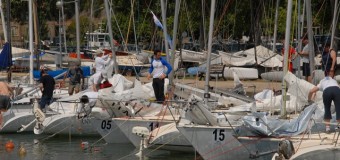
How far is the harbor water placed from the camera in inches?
868

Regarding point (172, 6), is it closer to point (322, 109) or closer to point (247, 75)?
point (247, 75)

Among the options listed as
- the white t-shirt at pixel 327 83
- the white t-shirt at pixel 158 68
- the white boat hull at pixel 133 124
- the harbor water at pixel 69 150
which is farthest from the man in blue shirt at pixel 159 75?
the white t-shirt at pixel 327 83

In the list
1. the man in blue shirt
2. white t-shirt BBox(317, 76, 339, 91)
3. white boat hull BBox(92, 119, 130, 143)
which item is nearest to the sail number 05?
white t-shirt BBox(317, 76, 339, 91)

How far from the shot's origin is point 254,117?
18125 millimetres

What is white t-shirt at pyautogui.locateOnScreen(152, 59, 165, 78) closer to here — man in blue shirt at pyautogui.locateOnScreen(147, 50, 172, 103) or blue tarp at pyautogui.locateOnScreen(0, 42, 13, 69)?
man in blue shirt at pyautogui.locateOnScreen(147, 50, 172, 103)

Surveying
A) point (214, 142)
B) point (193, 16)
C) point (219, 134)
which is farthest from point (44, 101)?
point (193, 16)

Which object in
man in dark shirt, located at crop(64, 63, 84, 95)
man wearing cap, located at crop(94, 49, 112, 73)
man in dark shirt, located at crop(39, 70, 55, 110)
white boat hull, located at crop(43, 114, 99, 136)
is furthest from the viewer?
man in dark shirt, located at crop(64, 63, 84, 95)

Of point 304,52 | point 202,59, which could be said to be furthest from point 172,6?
point 304,52

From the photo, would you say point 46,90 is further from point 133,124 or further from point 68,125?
point 133,124

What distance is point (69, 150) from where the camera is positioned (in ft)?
77.8

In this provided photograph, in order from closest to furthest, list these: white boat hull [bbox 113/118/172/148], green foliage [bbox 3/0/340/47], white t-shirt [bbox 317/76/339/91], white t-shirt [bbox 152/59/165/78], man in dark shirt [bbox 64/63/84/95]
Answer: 1. white t-shirt [bbox 317/76/339/91]
2. white boat hull [bbox 113/118/172/148]
3. white t-shirt [bbox 152/59/165/78]
4. man in dark shirt [bbox 64/63/84/95]
5. green foliage [bbox 3/0/340/47]

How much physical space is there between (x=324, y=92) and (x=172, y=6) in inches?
1598

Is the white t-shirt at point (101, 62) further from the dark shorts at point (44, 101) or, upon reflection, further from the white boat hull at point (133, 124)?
the white boat hull at point (133, 124)

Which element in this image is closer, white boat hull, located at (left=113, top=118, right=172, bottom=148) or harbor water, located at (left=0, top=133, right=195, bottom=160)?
white boat hull, located at (left=113, top=118, right=172, bottom=148)
